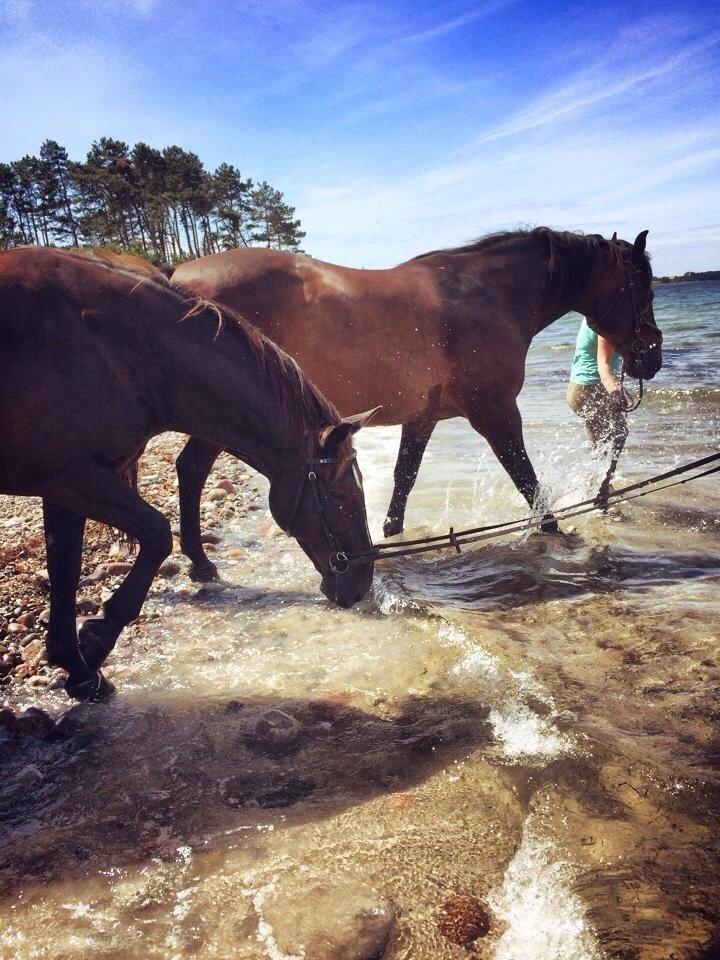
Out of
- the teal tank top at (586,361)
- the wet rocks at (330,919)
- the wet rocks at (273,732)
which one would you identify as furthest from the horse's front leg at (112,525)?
the teal tank top at (586,361)

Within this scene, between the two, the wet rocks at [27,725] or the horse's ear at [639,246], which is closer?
the wet rocks at [27,725]

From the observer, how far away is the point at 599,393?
21.8 ft

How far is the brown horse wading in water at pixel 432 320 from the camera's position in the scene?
181 inches

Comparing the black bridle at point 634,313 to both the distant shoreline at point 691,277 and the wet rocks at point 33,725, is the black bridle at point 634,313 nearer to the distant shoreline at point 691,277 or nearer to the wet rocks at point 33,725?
the wet rocks at point 33,725

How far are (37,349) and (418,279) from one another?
3.28 m

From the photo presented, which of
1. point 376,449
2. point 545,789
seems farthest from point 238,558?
point 376,449

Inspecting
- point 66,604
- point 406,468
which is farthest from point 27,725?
point 406,468

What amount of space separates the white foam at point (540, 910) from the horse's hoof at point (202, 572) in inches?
123

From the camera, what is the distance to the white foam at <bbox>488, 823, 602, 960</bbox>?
1.68m

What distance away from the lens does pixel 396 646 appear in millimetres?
3561

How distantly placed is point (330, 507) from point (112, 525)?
1.05 m

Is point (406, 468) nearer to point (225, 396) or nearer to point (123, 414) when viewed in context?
point (225, 396)

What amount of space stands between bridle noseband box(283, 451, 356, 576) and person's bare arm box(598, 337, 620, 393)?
3958 millimetres

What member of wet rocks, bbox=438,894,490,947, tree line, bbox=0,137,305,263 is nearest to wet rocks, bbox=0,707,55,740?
wet rocks, bbox=438,894,490,947
